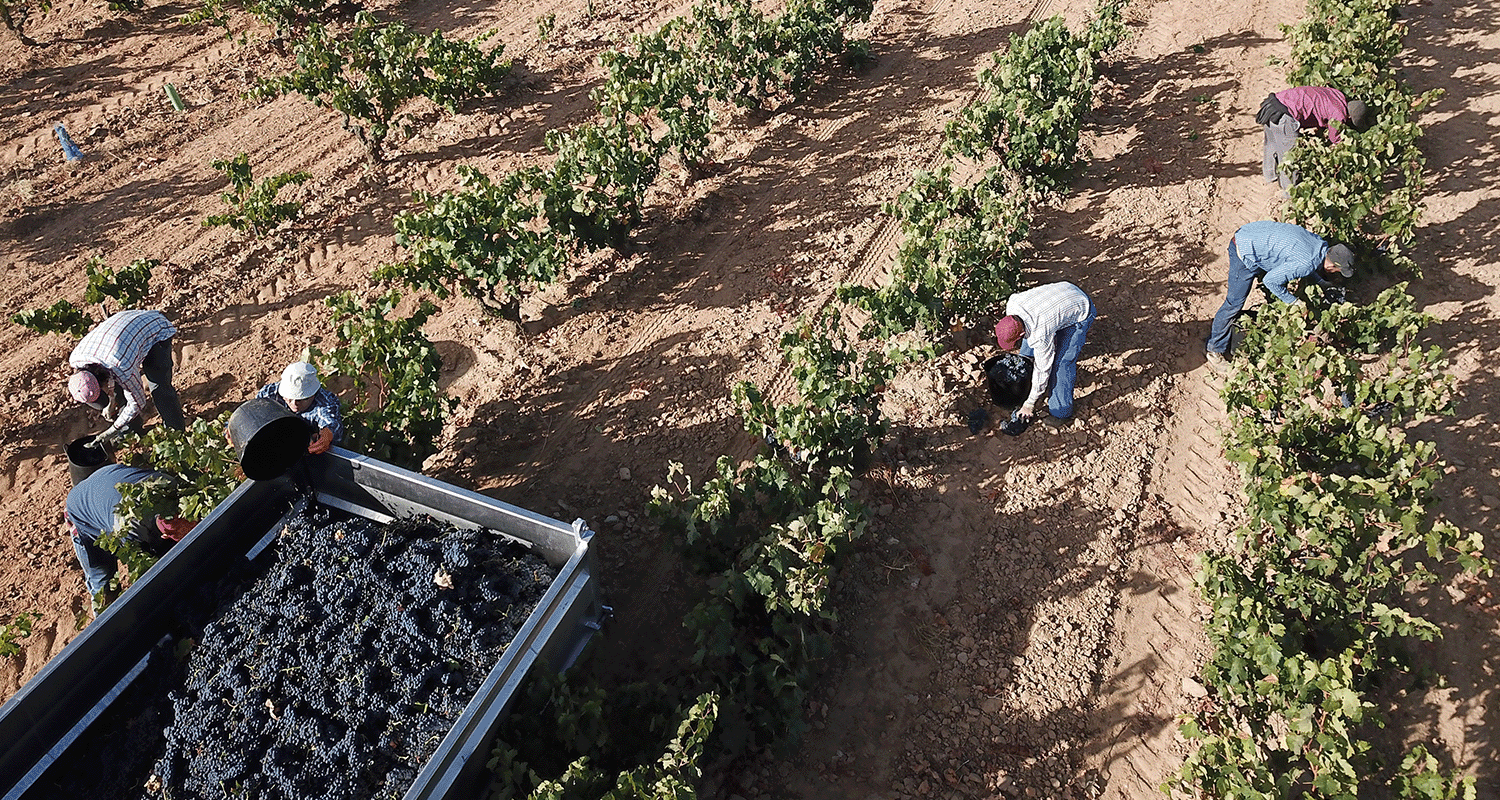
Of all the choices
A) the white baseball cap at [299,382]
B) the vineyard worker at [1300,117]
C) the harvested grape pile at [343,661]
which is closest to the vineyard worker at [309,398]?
the white baseball cap at [299,382]

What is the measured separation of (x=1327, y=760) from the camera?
15.7 ft

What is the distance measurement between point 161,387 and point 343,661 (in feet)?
14.1

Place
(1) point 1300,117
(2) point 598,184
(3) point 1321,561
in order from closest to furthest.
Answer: (3) point 1321,561
(2) point 598,184
(1) point 1300,117

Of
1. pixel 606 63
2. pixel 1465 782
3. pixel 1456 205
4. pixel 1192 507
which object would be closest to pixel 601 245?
pixel 606 63

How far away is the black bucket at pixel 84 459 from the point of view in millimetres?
6449

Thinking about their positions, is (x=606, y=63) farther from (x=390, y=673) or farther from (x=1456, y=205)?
(x=1456, y=205)

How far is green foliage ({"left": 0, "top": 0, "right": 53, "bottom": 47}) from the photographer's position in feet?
42.2

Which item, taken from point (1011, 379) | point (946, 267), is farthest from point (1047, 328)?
point (946, 267)

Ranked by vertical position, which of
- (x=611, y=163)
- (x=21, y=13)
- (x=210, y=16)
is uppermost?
(x=21, y=13)

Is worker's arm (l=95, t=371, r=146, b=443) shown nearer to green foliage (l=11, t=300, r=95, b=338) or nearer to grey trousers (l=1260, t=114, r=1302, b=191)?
green foliage (l=11, t=300, r=95, b=338)

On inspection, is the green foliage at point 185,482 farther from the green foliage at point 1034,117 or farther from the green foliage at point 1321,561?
the green foliage at point 1034,117

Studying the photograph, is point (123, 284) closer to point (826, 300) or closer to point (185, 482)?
point (185, 482)

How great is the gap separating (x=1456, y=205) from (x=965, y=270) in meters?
6.17

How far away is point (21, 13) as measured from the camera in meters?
13.4
